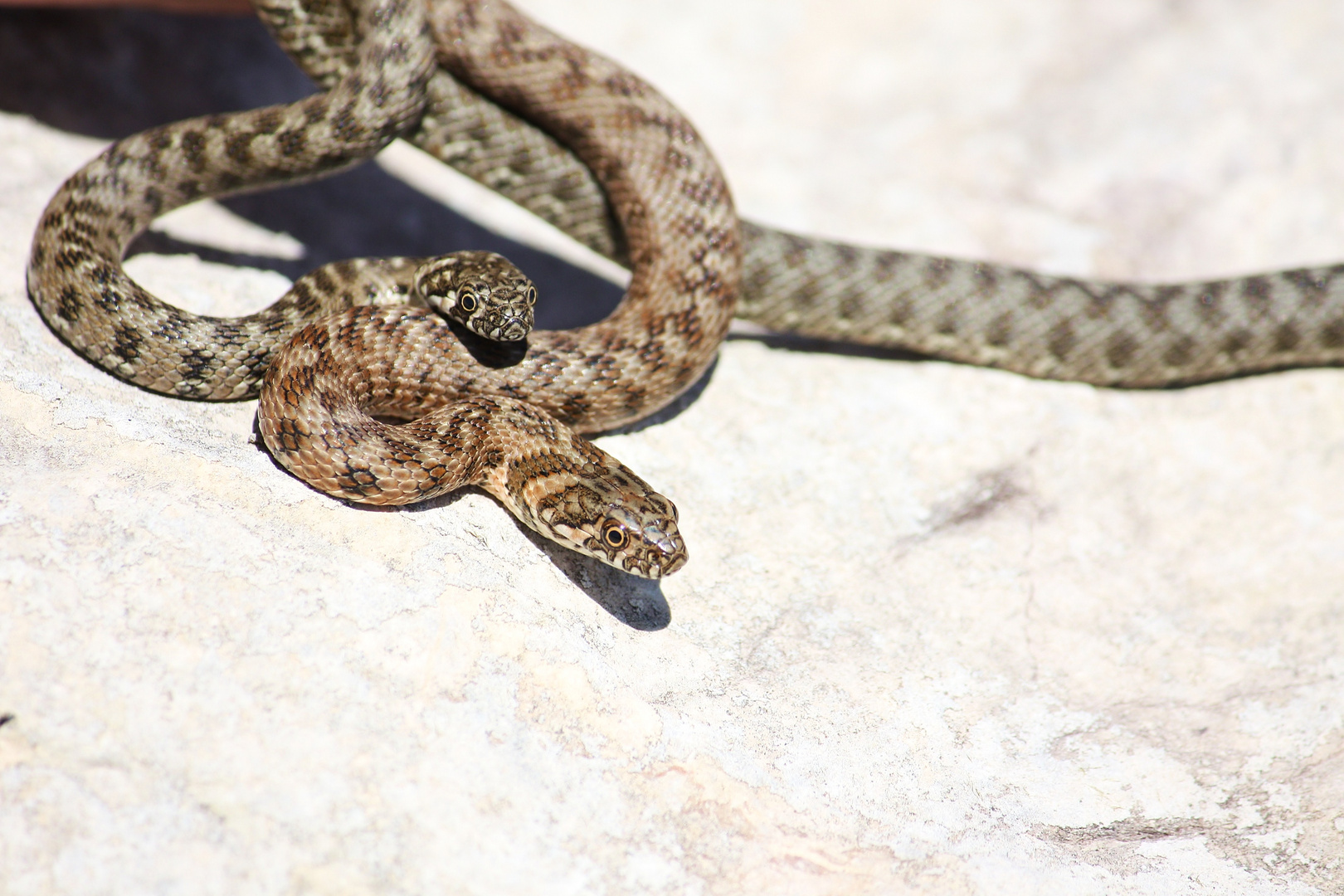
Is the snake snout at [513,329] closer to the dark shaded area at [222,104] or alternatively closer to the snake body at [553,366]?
the snake body at [553,366]

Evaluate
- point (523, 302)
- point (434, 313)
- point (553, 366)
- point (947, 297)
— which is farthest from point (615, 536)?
point (947, 297)

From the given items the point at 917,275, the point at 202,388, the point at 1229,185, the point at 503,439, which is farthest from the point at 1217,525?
the point at 202,388

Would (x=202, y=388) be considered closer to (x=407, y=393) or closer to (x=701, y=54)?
(x=407, y=393)

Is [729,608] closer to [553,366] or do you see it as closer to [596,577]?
[596,577]

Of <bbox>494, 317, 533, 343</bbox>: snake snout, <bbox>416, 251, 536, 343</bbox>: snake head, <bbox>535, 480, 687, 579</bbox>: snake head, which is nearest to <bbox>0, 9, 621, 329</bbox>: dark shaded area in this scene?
<bbox>416, 251, 536, 343</bbox>: snake head

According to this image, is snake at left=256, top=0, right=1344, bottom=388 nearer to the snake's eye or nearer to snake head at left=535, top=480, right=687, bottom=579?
snake head at left=535, top=480, right=687, bottom=579

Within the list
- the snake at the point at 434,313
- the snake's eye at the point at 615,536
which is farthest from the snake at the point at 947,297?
the snake's eye at the point at 615,536
